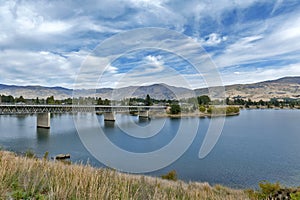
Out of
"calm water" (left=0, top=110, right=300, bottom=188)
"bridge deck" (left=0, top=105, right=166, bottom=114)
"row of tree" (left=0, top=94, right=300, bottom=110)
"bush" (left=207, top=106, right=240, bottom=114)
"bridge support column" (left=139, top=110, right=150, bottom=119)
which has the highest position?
"row of tree" (left=0, top=94, right=300, bottom=110)

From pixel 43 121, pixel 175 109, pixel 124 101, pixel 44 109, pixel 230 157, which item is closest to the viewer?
pixel 230 157

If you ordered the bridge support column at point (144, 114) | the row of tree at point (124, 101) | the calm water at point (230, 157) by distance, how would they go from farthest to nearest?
the bridge support column at point (144, 114)
the row of tree at point (124, 101)
the calm water at point (230, 157)

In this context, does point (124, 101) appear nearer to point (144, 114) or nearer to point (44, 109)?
point (144, 114)

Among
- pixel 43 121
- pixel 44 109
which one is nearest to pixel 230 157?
pixel 43 121

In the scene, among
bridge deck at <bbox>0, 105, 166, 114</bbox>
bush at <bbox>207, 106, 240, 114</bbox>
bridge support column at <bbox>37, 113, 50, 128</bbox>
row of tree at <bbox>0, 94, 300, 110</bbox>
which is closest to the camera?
bridge deck at <bbox>0, 105, 166, 114</bbox>

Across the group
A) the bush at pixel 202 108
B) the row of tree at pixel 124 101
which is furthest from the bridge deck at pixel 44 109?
the bush at pixel 202 108

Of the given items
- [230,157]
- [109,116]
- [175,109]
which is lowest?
[230,157]

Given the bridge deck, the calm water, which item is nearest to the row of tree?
the bridge deck

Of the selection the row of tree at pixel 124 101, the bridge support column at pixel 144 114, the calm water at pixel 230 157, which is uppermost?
the row of tree at pixel 124 101

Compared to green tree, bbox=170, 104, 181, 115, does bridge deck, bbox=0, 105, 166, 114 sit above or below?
above

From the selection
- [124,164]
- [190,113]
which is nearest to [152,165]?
[124,164]

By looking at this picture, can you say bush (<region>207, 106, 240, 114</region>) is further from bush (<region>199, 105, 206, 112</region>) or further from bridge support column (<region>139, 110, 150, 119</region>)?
bridge support column (<region>139, 110, 150, 119</region>)

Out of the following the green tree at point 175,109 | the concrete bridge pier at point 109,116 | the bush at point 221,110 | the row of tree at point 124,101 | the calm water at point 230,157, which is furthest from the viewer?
the green tree at point 175,109

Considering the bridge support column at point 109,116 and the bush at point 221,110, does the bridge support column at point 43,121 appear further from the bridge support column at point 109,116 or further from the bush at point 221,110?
the bush at point 221,110
